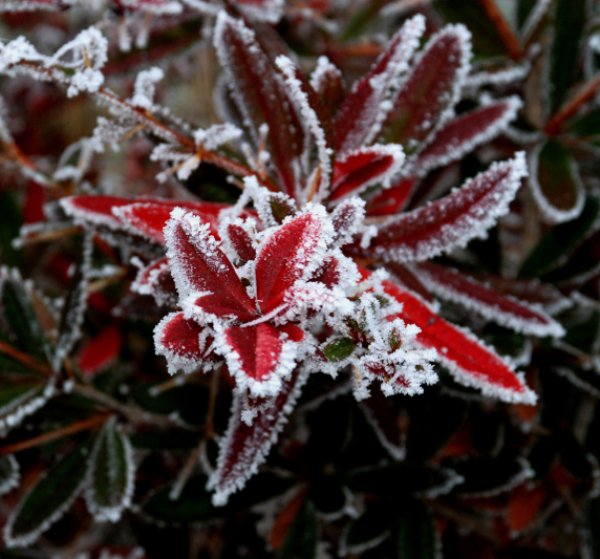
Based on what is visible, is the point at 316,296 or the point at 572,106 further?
the point at 572,106

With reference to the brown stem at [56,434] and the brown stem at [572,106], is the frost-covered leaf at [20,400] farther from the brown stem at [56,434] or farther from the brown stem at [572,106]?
the brown stem at [572,106]

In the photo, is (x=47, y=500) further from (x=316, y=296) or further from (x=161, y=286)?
(x=316, y=296)

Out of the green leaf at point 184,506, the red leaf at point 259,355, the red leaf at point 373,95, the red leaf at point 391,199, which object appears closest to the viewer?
the red leaf at point 259,355

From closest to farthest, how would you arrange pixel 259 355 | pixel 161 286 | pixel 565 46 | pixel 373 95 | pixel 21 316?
pixel 259 355
pixel 161 286
pixel 373 95
pixel 21 316
pixel 565 46

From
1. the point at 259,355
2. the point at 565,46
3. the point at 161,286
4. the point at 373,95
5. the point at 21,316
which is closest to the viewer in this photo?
the point at 259,355

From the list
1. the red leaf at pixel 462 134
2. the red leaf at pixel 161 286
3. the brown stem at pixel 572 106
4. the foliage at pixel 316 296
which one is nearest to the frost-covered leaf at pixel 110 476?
the foliage at pixel 316 296

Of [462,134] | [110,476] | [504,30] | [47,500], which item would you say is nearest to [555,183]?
[462,134]

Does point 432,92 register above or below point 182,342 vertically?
above
